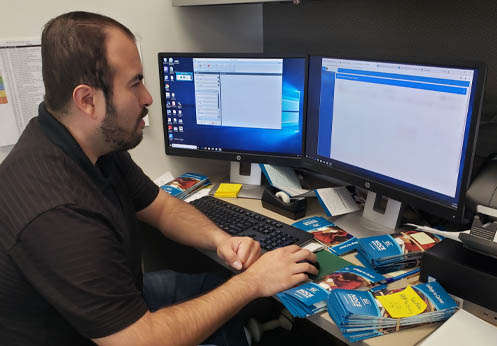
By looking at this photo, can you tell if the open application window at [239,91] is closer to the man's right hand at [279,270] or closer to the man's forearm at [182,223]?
the man's forearm at [182,223]

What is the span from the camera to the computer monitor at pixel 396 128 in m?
0.96

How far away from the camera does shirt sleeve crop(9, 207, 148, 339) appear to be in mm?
793

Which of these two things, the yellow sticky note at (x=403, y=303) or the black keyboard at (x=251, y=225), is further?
the black keyboard at (x=251, y=225)

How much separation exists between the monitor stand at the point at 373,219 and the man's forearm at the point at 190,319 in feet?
1.30

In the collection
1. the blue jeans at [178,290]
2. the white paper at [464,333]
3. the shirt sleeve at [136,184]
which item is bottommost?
the blue jeans at [178,290]

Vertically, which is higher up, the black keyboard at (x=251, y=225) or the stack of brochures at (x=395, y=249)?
the stack of brochures at (x=395, y=249)

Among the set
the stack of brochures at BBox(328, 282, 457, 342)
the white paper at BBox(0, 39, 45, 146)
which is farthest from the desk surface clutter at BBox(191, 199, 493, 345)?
the white paper at BBox(0, 39, 45, 146)

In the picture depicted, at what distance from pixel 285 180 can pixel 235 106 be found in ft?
1.00

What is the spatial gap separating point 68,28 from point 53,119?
0.64 ft

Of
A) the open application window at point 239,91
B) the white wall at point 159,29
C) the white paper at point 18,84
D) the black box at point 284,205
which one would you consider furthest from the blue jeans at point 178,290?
the white paper at point 18,84

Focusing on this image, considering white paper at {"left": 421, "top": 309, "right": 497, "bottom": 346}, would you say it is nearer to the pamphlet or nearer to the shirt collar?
the pamphlet

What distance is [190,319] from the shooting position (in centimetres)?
93

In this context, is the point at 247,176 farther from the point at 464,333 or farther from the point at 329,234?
the point at 464,333

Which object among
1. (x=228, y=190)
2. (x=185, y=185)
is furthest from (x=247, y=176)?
(x=185, y=185)
